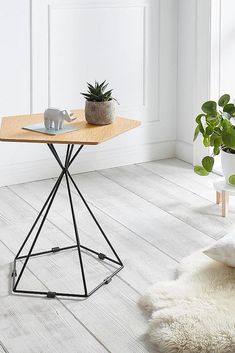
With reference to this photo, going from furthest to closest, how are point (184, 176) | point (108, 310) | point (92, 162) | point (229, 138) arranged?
point (92, 162) → point (184, 176) → point (229, 138) → point (108, 310)

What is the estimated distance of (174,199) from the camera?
418 centimetres

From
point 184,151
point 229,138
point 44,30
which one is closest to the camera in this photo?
point 229,138

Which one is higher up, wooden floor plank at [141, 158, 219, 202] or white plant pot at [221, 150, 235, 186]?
white plant pot at [221, 150, 235, 186]

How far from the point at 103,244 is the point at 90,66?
1.41 metres

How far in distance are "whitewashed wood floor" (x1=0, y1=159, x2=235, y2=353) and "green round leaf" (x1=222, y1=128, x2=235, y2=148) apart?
0.41 metres

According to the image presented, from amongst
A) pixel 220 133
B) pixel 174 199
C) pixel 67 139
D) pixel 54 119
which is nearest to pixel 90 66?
pixel 174 199

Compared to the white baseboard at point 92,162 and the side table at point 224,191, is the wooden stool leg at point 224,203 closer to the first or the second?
the side table at point 224,191

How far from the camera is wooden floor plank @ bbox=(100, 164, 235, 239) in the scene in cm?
378

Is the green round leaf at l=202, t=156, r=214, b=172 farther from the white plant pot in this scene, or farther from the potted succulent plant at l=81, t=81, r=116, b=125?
the potted succulent plant at l=81, t=81, r=116, b=125

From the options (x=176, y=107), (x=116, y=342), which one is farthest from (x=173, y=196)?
(x=116, y=342)

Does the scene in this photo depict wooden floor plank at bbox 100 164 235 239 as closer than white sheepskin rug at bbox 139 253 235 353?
No

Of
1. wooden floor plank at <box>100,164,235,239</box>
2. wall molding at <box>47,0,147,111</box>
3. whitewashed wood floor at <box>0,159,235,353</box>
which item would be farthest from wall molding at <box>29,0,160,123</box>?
wooden floor plank at <box>100,164,235,239</box>

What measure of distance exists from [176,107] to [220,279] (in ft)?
7.01

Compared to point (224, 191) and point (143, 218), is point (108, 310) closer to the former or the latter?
point (143, 218)
